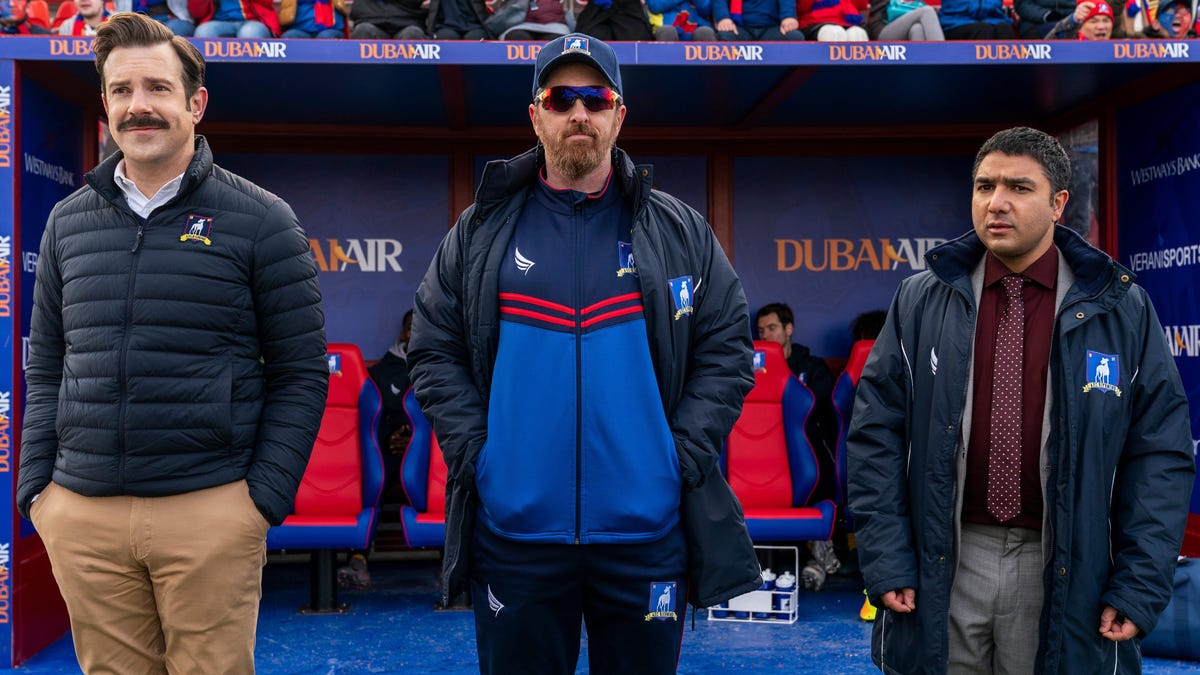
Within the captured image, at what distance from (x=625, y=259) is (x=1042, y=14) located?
162 inches

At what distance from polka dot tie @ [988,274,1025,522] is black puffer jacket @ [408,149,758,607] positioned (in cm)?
52

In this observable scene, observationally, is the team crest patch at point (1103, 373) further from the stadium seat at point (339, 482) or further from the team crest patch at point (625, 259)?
the stadium seat at point (339, 482)

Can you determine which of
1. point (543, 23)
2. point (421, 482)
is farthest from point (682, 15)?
point (421, 482)

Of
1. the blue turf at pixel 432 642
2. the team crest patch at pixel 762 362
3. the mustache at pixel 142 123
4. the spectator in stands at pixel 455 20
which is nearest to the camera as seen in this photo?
the mustache at pixel 142 123

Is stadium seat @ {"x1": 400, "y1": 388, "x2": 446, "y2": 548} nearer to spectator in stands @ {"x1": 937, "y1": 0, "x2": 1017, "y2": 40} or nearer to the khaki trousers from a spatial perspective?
the khaki trousers

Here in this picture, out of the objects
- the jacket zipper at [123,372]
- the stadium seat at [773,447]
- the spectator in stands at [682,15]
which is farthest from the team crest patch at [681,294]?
the spectator in stands at [682,15]

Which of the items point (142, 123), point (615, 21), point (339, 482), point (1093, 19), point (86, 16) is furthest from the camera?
point (86, 16)

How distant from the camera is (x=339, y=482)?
5.04 metres

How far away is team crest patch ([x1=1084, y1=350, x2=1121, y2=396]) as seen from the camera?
2.24 meters

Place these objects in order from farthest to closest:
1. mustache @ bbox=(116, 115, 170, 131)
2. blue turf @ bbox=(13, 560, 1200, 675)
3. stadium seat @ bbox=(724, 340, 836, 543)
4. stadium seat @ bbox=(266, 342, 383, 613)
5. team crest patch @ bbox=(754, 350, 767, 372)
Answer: team crest patch @ bbox=(754, 350, 767, 372)
stadium seat @ bbox=(724, 340, 836, 543)
stadium seat @ bbox=(266, 342, 383, 613)
blue turf @ bbox=(13, 560, 1200, 675)
mustache @ bbox=(116, 115, 170, 131)

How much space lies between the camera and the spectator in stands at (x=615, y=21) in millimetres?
5121

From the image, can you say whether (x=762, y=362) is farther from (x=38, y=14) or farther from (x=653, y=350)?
(x=38, y=14)

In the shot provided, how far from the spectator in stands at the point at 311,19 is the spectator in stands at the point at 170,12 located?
0.43 metres

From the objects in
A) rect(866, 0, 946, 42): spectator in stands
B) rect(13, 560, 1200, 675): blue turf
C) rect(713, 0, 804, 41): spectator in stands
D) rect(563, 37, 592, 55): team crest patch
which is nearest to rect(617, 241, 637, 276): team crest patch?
rect(563, 37, 592, 55): team crest patch
